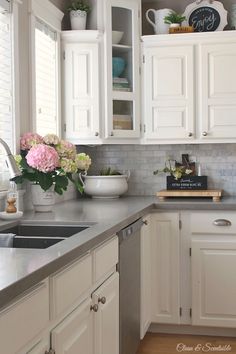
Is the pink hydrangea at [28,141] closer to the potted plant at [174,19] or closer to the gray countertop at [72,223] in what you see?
the gray countertop at [72,223]

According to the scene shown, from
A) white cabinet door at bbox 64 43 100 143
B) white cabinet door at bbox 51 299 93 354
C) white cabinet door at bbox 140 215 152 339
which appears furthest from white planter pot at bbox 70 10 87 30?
A: white cabinet door at bbox 51 299 93 354

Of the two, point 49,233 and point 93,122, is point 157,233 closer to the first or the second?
point 93,122

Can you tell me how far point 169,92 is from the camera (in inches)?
148

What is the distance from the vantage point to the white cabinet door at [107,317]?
7.23ft

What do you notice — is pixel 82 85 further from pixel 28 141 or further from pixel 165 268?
pixel 165 268

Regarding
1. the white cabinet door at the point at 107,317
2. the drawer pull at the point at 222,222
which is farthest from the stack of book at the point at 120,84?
the white cabinet door at the point at 107,317

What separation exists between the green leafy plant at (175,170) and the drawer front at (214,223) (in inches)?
19.3

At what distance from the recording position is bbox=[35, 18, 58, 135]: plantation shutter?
3.39m

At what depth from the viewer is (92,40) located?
3738 millimetres

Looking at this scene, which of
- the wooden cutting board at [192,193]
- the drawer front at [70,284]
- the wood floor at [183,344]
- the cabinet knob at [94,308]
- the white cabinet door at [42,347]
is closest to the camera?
the white cabinet door at [42,347]

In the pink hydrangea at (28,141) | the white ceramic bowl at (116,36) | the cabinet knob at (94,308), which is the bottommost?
the cabinet knob at (94,308)

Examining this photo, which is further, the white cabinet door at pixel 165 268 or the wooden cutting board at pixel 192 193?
the wooden cutting board at pixel 192 193

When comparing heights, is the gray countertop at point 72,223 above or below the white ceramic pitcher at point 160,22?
below

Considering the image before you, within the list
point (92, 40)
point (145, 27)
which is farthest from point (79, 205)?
point (145, 27)
